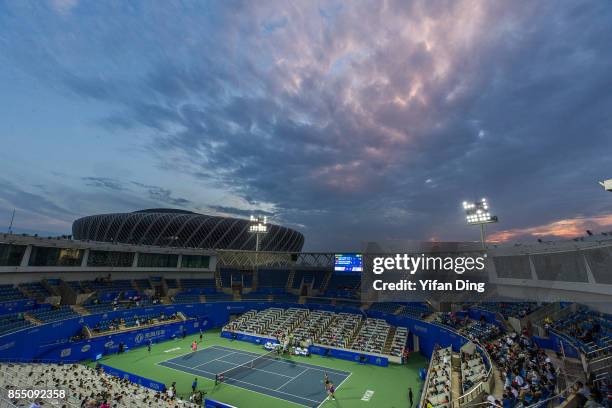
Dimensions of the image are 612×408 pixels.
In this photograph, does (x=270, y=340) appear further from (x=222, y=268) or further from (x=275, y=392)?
(x=222, y=268)

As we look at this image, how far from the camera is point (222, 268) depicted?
6425cm

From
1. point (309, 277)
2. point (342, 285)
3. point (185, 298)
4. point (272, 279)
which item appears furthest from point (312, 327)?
point (272, 279)

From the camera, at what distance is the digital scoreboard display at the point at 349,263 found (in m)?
46.5

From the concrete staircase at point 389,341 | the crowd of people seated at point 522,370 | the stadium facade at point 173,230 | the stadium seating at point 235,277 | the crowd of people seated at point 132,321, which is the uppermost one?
the stadium facade at point 173,230

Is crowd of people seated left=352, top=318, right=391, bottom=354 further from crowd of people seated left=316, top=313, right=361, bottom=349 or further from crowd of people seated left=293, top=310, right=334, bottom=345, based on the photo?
crowd of people seated left=293, top=310, right=334, bottom=345

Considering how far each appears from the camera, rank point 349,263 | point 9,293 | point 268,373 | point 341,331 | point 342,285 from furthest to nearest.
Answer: point 342,285
point 349,263
point 341,331
point 9,293
point 268,373

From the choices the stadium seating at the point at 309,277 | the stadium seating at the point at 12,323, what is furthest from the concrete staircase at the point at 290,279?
the stadium seating at the point at 12,323

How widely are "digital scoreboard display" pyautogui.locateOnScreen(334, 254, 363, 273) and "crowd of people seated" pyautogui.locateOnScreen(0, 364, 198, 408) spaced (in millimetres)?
29665

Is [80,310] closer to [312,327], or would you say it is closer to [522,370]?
[312,327]

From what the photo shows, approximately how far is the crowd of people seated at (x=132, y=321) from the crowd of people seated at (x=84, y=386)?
12041 mm

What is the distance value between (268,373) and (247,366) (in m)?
2.91

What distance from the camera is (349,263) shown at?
47.1 meters

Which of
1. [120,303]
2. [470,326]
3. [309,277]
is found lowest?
[470,326]

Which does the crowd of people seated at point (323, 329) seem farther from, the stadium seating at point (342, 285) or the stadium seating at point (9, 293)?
the stadium seating at point (9, 293)
